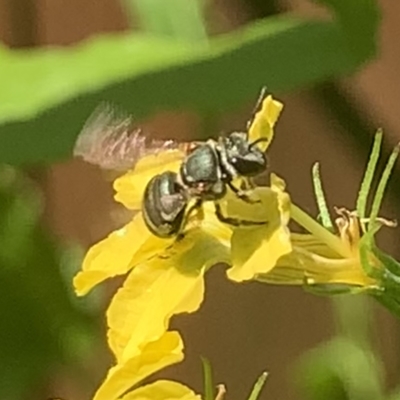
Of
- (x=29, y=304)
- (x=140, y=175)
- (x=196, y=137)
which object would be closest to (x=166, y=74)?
(x=140, y=175)

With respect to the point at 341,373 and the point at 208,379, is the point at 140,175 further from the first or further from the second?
the point at 341,373

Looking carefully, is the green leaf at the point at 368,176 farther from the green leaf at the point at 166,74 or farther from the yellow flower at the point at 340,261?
the green leaf at the point at 166,74

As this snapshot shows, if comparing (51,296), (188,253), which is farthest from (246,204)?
(51,296)

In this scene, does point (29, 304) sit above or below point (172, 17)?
below

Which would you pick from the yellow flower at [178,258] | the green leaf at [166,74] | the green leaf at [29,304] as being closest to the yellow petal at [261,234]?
the yellow flower at [178,258]

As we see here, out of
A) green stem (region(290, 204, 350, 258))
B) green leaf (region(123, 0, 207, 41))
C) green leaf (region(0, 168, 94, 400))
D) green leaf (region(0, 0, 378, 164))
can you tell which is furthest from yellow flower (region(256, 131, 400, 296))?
green leaf (region(0, 168, 94, 400))

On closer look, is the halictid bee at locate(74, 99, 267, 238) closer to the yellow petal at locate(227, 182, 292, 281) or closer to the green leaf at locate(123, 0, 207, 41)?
the yellow petal at locate(227, 182, 292, 281)
